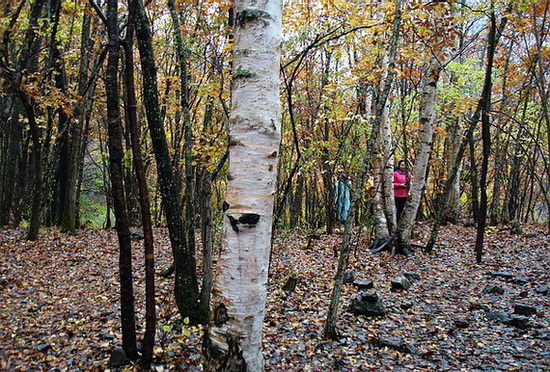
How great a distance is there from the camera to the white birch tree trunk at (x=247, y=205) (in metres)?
2.33

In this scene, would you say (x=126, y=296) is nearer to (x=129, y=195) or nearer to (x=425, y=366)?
(x=425, y=366)

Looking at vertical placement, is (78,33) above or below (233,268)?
above

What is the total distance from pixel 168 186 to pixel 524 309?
4.72 meters

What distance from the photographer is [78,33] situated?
11.5 meters

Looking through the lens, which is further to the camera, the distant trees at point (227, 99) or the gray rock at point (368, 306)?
the gray rock at point (368, 306)

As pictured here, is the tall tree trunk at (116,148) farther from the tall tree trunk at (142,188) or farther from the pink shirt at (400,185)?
the pink shirt at (400,185)

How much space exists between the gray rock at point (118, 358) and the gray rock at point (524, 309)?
4.74m

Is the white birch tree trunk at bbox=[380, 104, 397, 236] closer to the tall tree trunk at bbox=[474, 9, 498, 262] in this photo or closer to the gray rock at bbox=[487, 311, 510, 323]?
the tall tree trunk at bbox=[474, 9, 498, 262]

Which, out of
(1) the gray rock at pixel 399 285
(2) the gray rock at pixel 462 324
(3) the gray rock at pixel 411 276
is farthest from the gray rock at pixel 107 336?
(3) the gray rock at pixel 411 276

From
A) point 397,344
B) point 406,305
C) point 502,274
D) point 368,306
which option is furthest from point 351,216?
point 502,274

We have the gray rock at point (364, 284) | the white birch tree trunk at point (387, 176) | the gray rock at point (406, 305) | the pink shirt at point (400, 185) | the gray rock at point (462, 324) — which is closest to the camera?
the gray rock at point (462, 324)

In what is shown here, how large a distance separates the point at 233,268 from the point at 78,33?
12.1 m

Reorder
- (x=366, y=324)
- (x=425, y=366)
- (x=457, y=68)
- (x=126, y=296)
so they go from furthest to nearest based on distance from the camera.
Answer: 1. (x=457, y=68)
2. (x=366, y=324)
3. (x=425, y=366)
4. (x=126, y=296)

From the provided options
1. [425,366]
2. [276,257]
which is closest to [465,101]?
[276,257]
